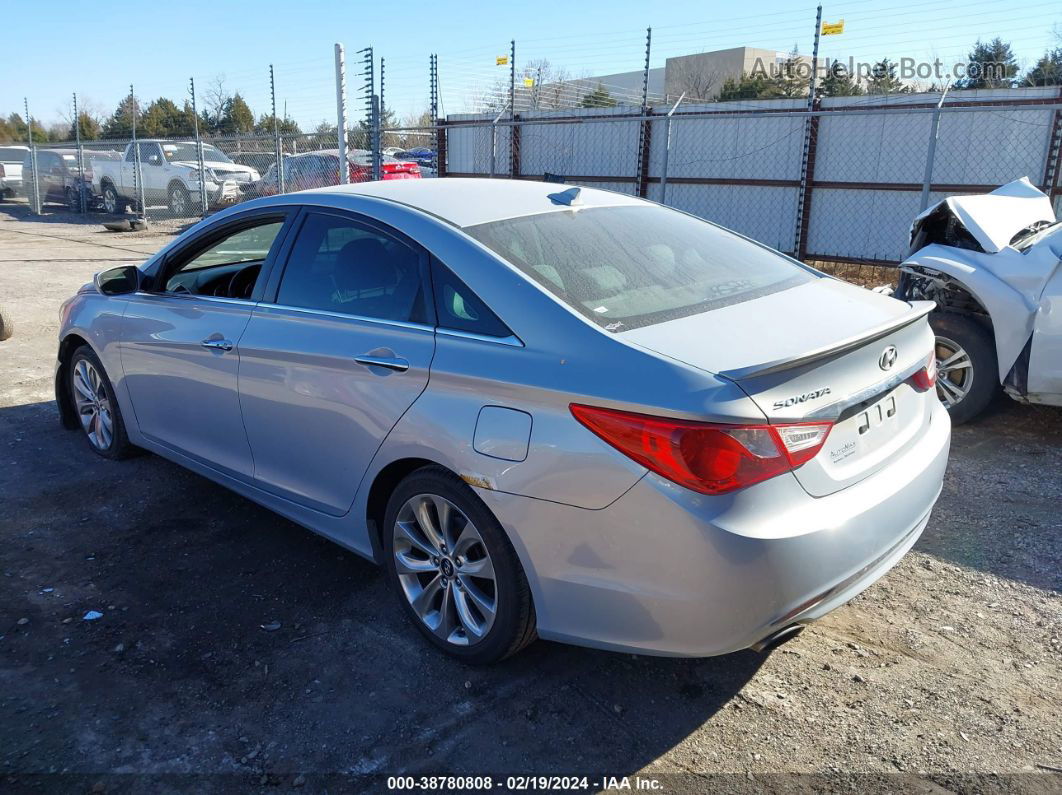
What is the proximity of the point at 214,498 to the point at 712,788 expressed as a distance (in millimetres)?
3148

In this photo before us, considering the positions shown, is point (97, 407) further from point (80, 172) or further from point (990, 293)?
point (80, 172)

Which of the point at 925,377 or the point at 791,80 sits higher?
the point at 791,80

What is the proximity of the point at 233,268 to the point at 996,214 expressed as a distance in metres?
4.86

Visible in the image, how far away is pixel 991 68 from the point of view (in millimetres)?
25453

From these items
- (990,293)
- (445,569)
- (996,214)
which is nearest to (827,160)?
(996,214)

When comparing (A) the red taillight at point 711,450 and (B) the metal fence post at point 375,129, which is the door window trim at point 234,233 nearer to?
(A) the red taillight at point 711,450

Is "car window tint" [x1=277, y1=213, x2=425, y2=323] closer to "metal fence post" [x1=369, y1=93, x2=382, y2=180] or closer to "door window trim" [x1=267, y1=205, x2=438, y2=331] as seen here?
"door window trim" [x1=267, y1=205, x2=438, y2=331]

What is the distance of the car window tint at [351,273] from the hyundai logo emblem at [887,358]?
61.7 inches

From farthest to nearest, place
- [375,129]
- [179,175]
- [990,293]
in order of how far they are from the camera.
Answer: [179,175], [375,129], [990,293]

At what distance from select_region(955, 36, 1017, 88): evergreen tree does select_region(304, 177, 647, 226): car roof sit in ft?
69.5

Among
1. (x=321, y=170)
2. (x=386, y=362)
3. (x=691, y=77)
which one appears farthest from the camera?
(x=691, y=77)

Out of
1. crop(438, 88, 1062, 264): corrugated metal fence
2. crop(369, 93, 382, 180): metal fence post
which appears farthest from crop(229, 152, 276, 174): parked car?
crop(438, 88, 1062, 264): corrugated metal fence

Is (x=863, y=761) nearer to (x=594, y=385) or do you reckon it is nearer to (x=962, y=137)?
(x=594, y=385)

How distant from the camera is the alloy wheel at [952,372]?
5606 millimetres
